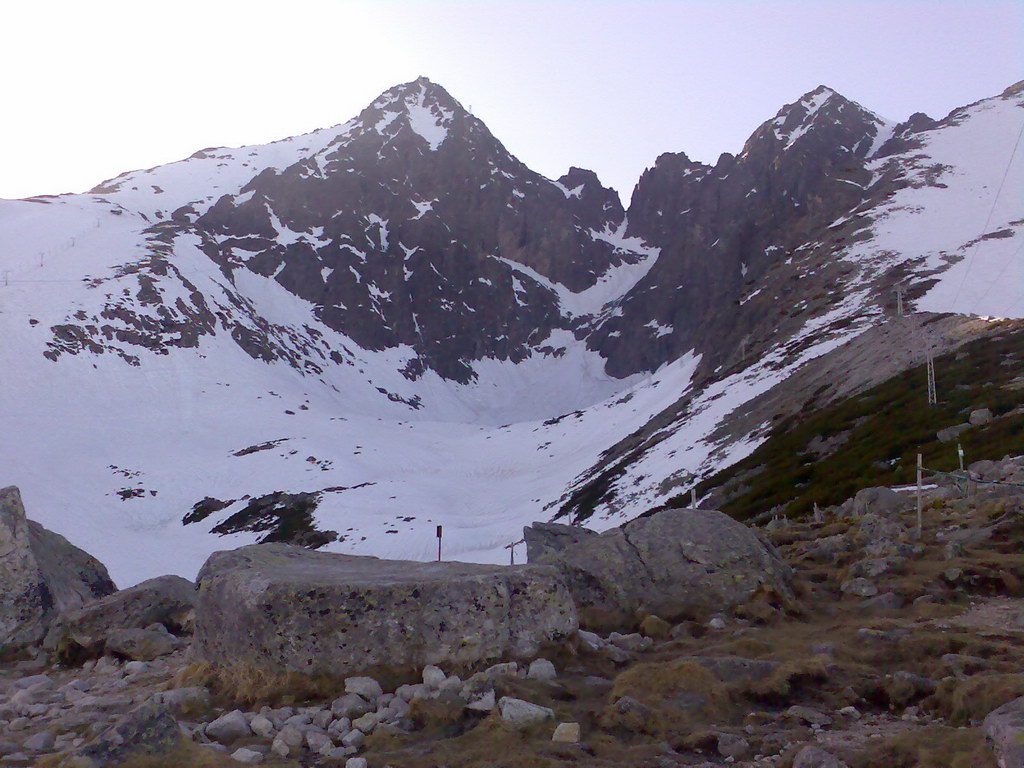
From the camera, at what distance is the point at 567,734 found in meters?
7.01

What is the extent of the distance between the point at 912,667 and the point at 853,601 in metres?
3.37

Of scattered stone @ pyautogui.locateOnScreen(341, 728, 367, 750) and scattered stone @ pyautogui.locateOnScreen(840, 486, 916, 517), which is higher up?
scattered stone @ pyautogui.locateOnScreen(840, 486, 916, 517)

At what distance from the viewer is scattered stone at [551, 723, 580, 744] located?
6.97 m

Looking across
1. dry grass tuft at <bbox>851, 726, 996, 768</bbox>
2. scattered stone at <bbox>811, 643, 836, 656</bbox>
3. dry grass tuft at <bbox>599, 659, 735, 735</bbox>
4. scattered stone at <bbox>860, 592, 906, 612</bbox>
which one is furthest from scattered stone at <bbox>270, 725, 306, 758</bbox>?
scattered stone at <bbox>860, 592, 906, 612</bbox>

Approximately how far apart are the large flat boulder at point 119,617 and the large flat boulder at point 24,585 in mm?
724

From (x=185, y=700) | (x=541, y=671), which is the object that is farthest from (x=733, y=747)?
(x=185, y=700)

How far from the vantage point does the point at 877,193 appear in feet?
430

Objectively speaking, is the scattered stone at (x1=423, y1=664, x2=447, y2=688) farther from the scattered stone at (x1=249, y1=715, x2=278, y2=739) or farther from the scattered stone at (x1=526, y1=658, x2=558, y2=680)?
the scattered stone at (x1=249, y1=715, x2=278, y2=739)

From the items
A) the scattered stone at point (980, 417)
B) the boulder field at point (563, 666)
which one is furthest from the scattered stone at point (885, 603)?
the scattered stone at point (980, 417)

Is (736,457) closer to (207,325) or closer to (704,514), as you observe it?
(704,514)

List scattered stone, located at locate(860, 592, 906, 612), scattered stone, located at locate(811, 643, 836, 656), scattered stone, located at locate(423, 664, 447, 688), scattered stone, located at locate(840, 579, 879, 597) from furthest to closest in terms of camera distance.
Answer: scattered stone, located at locate(840, 579, 879, 597) < scattered stone, located at locate(860, 592, 906, 612) < scattered stone, located at locate(811, 643, 836, 656) < scattered stone, located at locate(423, 664, 447, 688)

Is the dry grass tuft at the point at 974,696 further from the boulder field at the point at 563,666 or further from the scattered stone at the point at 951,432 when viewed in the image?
the scattered stone at the point at 951,432

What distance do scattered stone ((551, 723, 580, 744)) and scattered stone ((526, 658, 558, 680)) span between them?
1.45 meters

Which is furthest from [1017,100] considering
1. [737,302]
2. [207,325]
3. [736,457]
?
[207,325]
